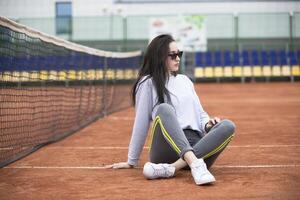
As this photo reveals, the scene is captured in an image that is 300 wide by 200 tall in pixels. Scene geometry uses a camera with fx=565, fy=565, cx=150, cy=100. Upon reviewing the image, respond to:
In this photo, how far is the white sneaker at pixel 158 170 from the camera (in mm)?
4621

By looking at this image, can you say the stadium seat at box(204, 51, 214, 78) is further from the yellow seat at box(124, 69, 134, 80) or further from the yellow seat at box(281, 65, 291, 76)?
the yellow seat at box(124, 69, 134, 80)

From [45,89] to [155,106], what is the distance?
238 inches

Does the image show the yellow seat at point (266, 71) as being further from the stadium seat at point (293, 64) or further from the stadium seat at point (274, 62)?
the stadium seat at point (293, 64)

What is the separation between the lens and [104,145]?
7277mm

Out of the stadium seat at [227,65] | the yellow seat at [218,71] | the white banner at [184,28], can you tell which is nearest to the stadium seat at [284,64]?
the stadium seat at [227,65]

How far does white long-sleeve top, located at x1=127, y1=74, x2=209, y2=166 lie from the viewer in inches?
192

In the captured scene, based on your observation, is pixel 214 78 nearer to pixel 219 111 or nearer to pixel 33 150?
pixel 219 111

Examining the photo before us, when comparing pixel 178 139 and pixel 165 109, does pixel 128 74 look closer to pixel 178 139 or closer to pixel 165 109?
pixel 165 109

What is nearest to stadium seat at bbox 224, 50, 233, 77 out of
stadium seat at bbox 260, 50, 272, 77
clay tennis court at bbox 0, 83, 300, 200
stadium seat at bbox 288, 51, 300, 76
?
stadium seat at bbox 260, 50, 272, 77

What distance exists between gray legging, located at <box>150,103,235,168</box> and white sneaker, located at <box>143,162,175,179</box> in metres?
0.14

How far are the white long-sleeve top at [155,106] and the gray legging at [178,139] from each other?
0.12m

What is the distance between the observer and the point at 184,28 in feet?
91.6

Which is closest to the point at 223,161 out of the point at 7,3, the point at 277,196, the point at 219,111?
the point at 277,196

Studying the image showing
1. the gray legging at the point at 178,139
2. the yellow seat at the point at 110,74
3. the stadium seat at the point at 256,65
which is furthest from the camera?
the stadium seat at the point at 256,65
